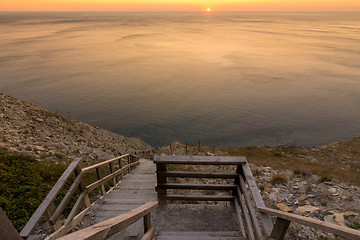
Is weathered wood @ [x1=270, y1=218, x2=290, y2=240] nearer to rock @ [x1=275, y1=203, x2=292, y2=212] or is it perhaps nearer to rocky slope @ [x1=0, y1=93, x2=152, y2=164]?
rock @ [x1=275, y1=203, x2=292, y2=212]

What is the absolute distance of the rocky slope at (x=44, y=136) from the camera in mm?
12620

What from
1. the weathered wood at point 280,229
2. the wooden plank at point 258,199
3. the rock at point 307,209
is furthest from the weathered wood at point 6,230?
the rock at point 307,209

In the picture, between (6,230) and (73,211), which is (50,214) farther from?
(6,230)

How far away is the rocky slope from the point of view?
41.4 feet

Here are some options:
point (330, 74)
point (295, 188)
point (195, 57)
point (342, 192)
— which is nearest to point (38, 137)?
point (295, 188)

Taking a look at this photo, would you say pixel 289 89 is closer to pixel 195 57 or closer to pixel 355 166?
pixel 355 166

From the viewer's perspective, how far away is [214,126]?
113 ft

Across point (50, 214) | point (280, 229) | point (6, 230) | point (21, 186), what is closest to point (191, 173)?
point (280, 229)

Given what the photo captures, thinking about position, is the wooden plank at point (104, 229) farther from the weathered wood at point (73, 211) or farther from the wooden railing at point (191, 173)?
the weathered wood at point (73, 211)

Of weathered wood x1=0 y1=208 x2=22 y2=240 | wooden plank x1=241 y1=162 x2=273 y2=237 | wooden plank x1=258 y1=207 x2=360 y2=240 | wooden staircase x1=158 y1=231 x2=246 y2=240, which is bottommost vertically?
wooden staircase x1=158 y1=231 x2=246 y2=240

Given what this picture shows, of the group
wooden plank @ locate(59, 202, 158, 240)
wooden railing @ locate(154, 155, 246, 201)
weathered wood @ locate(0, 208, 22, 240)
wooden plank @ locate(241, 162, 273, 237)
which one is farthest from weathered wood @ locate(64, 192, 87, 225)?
wooden plank @ locate(241, 162, 273, 237)

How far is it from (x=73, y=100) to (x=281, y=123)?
3929 cm

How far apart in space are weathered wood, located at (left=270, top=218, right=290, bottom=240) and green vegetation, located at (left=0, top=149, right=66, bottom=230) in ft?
20.1

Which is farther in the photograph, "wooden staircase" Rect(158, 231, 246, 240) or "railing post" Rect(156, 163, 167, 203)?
A: "railing post" Rect(156, 163, 167, 203)
